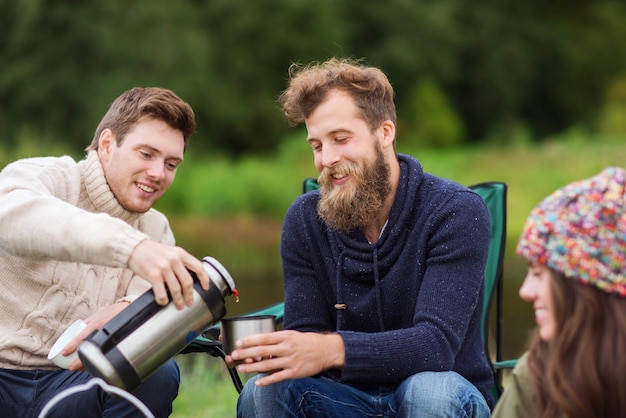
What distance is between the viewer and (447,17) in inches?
1049

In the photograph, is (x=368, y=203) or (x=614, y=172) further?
(x=368, y=203)

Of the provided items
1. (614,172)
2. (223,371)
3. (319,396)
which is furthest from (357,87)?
(223,371)

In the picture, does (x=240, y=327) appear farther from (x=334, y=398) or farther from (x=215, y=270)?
(x=334, y=398)

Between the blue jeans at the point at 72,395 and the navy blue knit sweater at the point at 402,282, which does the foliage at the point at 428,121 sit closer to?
the navy blue knit sweater at the point at 402,282

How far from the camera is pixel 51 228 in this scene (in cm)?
262

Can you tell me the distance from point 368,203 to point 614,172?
1.06 meters

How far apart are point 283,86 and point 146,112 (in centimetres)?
2195

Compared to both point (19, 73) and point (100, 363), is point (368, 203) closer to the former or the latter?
point (100, 363)

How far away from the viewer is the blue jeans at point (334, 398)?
9.07ft

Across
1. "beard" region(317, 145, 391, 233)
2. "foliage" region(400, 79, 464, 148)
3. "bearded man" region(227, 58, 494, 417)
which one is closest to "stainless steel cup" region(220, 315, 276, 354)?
"bearded man" region(227, 58, 494, 417)

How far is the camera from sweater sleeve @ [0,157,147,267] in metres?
2.53

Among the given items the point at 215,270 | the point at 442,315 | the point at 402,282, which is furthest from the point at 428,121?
the point at 215,270

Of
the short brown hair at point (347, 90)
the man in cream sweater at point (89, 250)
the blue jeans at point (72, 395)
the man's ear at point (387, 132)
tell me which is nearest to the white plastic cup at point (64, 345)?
the man in cream sweater at point (89, 250)

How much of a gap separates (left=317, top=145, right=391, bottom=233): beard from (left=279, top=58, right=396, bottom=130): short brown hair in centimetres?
13
